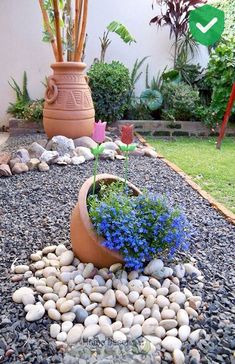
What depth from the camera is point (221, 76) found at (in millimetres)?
5535

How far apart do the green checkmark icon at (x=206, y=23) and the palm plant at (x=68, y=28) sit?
320 centimetres

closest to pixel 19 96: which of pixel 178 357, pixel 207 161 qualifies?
pixel 207 161

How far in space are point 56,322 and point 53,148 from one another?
8.71 feet

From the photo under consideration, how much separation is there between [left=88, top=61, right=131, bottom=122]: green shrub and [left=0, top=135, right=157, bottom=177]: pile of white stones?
1425mm

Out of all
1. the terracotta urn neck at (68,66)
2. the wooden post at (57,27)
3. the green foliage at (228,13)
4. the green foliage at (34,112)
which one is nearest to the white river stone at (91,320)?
the terracotta urn neck at (68,66)

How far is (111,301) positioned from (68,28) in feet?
14.7

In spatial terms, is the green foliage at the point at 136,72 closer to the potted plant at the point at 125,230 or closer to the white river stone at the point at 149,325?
the potted plant at the point at 125,230

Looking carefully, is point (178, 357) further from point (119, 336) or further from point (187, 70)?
point (187, 70)

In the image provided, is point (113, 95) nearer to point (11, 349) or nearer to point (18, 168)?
point (18, 168)

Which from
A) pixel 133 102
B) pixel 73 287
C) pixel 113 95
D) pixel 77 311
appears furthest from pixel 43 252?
pixel 133 102

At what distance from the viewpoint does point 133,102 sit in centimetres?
611

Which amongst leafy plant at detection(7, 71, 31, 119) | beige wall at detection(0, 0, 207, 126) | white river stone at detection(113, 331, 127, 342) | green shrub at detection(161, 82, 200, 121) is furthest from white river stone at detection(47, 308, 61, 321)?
beige wall at detection(0, 0, 207, 126)

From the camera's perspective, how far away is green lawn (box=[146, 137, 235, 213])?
10.2 ft

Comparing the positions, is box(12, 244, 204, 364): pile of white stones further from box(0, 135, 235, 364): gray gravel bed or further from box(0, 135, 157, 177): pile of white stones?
box(0, 135, 157, 177): pile of white stones
